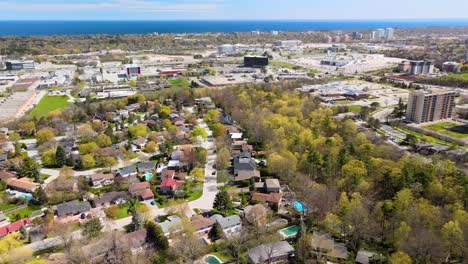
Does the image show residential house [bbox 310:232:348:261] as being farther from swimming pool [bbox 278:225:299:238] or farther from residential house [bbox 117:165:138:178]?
residential house [bbox 117:165:138:178]

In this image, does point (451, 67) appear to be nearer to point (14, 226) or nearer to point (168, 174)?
point (168, 174)

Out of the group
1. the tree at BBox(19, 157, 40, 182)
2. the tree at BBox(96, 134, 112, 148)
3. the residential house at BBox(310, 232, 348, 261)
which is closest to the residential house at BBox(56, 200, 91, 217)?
the tree at BBox(19, 157, 40, 182)

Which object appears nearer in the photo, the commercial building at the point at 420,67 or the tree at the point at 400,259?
the tree at the point at 400,259

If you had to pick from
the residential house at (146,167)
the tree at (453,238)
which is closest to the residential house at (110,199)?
the residential house at (146,167)

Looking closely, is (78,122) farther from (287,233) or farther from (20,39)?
(20,39)

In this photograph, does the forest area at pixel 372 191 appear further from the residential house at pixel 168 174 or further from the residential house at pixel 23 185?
the residential house at pixel 23 185
